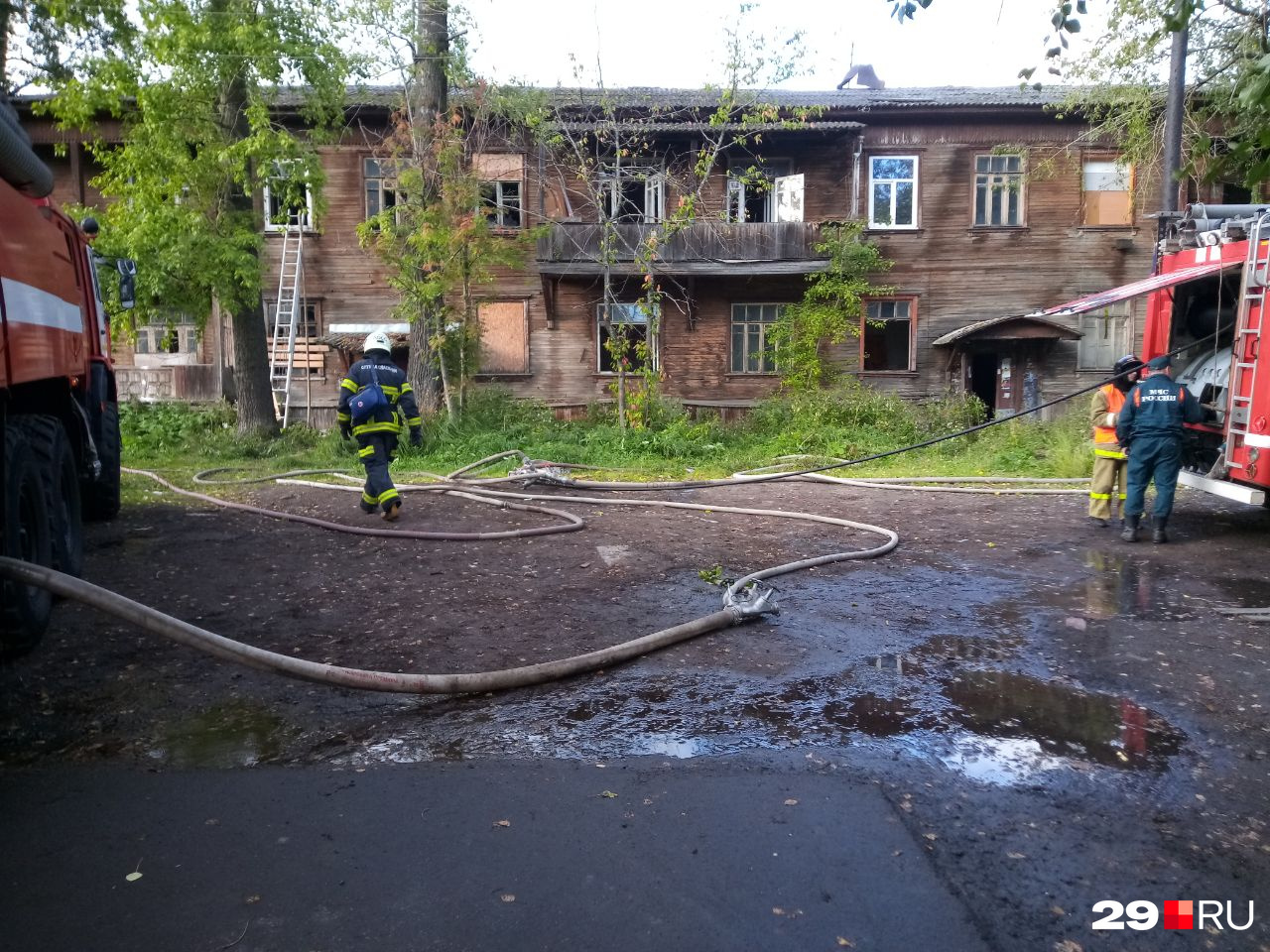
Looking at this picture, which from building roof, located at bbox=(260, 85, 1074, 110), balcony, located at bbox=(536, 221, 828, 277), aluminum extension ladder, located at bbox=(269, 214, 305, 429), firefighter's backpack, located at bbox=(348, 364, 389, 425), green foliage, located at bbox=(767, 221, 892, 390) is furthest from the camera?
aluminum extension ladder, located at bbox=(269, 214, 305, 429)

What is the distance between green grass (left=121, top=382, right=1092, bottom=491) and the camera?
14.5 m

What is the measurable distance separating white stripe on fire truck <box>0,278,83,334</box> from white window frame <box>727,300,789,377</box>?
1644cm

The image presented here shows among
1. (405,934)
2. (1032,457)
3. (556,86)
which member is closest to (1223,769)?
(405,934)

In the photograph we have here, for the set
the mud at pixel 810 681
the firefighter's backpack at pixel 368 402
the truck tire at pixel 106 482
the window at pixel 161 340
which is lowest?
the mud at pixel 810 681

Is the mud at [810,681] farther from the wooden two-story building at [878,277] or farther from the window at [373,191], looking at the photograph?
the window at [373,191]

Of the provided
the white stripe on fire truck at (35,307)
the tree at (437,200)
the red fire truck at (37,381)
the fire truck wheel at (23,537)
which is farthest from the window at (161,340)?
the fire truck wheel at (23,537)

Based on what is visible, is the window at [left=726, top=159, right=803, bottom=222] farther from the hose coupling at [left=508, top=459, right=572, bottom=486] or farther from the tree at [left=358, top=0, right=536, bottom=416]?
the hose coupling at [left=508, top=459, right=572, bottom=486]

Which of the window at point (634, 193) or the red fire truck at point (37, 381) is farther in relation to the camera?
the window at point (634, 193)

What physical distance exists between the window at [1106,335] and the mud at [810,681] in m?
14.2

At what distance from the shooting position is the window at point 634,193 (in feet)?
55.1

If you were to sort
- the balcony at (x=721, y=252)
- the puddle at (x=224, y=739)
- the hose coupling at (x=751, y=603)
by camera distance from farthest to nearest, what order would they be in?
the balcony at (x=721, y=252) → the hose coupling at (x=751, y=603) → the puddle at (x=224, y=739)

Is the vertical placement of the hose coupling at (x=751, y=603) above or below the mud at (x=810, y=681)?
above

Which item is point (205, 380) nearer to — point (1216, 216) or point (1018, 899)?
point (1216, 216)

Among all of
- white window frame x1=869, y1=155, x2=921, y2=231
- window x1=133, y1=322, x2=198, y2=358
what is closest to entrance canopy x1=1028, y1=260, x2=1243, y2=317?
white window frame x1=869, y1=155, x2=921, y2=231
